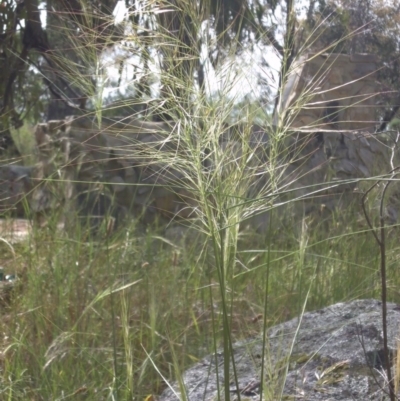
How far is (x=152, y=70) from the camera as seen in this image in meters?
1.32

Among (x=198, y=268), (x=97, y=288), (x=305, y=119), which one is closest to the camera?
(x=97, y=288)

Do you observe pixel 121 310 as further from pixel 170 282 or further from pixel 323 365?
pixel 170 282

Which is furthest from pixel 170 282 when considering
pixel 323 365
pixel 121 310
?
pixel 323 365

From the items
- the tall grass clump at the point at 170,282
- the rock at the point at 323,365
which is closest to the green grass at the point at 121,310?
the tall grass clump at the point at 170,282

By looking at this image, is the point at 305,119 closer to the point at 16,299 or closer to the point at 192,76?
the point at 16,299

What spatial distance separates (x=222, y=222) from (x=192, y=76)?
25 centimetres

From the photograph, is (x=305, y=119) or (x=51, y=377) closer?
(x=51, y=377)

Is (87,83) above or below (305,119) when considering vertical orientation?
above

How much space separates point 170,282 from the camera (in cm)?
→ 302

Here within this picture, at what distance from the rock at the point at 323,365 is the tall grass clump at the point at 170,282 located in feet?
0.23

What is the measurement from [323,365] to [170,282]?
139cm

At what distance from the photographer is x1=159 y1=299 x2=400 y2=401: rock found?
1.57 metres

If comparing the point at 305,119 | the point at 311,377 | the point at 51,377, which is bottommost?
the point at 51,377

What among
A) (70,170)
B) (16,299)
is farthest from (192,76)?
(70,170)
